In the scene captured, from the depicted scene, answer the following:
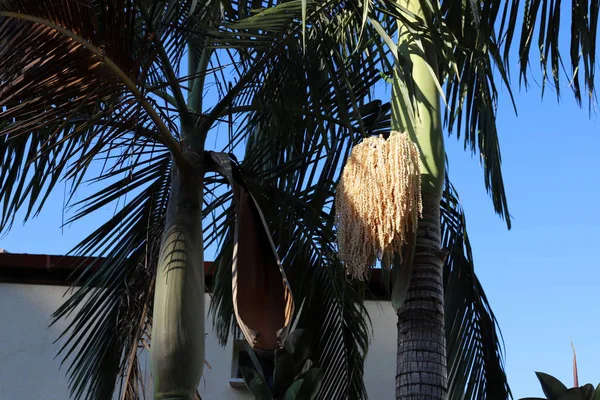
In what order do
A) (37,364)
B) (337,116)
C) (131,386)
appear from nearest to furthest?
(131,386) < (337,116) < (37,364)

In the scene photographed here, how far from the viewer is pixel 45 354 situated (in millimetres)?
11094

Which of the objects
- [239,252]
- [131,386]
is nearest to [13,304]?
[131,386]

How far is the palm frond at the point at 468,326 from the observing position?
6352 millimetres

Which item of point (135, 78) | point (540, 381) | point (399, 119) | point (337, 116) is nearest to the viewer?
point (540, 381)

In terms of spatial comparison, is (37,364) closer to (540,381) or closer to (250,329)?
(250,329)

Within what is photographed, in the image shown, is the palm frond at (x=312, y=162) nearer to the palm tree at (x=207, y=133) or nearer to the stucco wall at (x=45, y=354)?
the palm tree at (x=207, y=133)

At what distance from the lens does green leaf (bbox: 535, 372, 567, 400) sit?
12.3ft

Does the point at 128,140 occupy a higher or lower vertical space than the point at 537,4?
lower

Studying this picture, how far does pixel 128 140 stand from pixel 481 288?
3.17 m

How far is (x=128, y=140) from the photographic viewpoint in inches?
192

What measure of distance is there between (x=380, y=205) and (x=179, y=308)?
1286mm

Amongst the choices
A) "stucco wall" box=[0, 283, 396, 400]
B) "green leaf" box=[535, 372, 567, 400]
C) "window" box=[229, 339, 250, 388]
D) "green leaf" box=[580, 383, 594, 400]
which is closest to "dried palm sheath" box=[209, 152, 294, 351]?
"green leaf" box=[535, 372, 567, 400]

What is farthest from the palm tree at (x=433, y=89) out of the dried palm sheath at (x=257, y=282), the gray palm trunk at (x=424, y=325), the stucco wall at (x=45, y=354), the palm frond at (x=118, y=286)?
the stucco wall at (x=45, y=354)

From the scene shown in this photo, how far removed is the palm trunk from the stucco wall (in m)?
6.39
